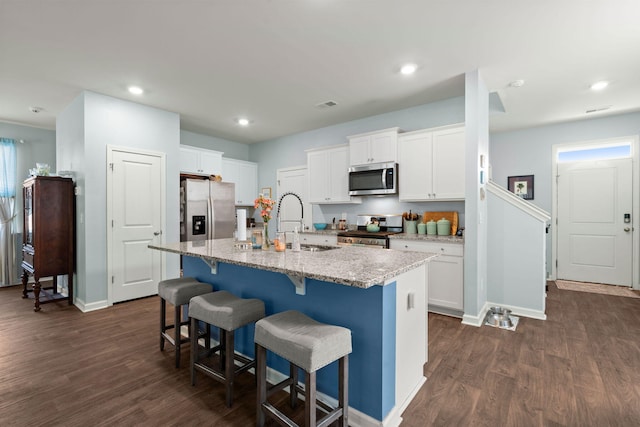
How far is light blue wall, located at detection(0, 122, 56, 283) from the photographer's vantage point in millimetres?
5051

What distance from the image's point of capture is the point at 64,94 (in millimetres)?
3811

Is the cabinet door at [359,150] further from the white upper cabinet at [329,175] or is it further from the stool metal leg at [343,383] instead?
the stool metal leg at [343,383]

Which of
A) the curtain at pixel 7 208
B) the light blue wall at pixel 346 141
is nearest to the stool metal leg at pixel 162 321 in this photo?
the light blue wall at pixel 346 141

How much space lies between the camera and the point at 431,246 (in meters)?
3.57

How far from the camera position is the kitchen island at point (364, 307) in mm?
1660

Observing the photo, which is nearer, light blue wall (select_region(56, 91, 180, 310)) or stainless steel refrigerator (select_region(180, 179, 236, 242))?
light blue wall (select_region(56, 91, 180, 310))

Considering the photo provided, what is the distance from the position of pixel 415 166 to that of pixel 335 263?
8.63ft

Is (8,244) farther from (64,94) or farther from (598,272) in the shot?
(598,272)

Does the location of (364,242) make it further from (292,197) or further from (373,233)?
(292,197)

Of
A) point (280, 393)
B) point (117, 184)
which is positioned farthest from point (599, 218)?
point (117, 184)

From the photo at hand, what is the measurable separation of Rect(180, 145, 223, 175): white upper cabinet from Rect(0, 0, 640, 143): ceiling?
89cm

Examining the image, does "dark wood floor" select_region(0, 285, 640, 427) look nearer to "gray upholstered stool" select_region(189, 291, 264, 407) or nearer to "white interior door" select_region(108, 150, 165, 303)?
"gray upholstered stool" select_region(189, 291, 264, 407)

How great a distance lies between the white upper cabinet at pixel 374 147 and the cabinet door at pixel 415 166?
97 millimetres

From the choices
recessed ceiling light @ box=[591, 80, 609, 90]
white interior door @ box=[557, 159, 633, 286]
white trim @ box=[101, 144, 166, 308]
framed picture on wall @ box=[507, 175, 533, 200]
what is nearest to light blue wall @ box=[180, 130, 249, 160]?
white trim @ box=[101, 144, 166, 308]
